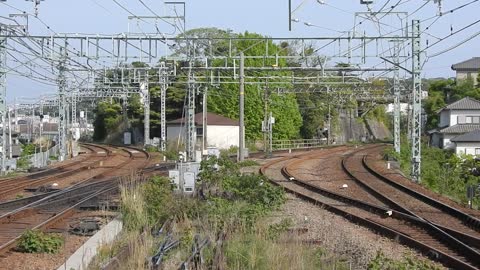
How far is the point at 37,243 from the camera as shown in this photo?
11602 millimetres

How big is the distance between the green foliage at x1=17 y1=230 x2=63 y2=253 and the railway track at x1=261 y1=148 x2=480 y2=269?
610cm

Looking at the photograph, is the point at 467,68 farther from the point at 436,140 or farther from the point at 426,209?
the point at 426,209

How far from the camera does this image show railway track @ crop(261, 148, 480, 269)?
38.2 ft

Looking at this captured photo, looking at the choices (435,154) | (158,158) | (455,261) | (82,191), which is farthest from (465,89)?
(455,261)

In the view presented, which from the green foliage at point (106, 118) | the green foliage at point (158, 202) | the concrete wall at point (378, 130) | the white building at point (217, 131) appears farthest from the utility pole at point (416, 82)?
the concrete wall at point (378, 130)

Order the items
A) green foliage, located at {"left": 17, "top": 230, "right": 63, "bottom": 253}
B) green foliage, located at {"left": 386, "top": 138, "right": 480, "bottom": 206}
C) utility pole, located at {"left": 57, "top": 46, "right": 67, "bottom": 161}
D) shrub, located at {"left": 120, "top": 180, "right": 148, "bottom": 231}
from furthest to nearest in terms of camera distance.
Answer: utility pole, located at {"left": 57, "top": 46, "right": 67, "bottom": 161}, green foliage, located at {"left": 386, "top": 138, "right": 480, "bottom": 206}, shrub, located at {"left": 120, "top": 180, "right": 148, "bottom": 231}, green foliage, located at {"left": 17, "top": 230, "right": 63, "bottom": 253}

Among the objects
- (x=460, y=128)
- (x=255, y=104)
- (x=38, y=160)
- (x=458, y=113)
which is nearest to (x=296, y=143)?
(x=255, y=104)

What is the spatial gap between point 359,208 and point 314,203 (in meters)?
1.45

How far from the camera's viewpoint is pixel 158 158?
4862 cm

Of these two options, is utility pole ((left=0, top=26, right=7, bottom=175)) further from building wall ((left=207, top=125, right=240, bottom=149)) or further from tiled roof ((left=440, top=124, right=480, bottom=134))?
tiled roof ((left=440, top=124, right=480, bottom=134))

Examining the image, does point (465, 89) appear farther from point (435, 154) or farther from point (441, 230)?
point (441, 230)

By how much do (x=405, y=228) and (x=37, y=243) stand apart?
764 centimetres

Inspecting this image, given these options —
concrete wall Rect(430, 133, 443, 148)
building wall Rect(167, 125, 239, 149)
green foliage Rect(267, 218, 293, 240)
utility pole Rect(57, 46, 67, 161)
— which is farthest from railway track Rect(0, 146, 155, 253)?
concrete wall Rect(430, 133, 443, 148)

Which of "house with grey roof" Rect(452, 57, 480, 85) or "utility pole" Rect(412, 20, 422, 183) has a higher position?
"house with grey roof" Rect(452, 57, 480, 85)
